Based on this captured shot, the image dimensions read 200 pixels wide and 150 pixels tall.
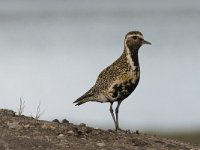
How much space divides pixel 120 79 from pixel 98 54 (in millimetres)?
25479

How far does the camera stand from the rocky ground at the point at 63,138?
1219 centimetres

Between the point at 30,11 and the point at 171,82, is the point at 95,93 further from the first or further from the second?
the point at 30,11

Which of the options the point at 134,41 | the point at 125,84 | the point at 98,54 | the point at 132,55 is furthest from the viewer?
the point at 98,54

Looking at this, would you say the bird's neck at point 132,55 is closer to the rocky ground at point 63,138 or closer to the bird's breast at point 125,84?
the bird's breast at point 125,84

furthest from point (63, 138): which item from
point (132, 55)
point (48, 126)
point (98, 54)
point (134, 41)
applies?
point (98, 54)

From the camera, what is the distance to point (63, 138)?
12.6 m

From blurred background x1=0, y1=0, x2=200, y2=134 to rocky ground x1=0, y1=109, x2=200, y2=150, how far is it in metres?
2.96

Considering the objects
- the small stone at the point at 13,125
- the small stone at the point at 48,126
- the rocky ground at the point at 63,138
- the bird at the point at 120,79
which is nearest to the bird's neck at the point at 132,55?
the bird at the point at 120,79

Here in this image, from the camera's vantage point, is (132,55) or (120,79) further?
(132,55)

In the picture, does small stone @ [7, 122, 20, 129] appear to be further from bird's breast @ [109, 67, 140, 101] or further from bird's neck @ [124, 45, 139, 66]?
bird's neck @ [124, 45, 139, 66]

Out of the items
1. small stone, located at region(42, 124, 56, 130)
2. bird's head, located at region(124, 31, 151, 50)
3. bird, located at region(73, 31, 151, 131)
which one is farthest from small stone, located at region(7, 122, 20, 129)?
bird's head, located at region(124, 31, 151, 50)

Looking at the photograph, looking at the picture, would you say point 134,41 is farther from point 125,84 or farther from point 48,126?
point 48,126

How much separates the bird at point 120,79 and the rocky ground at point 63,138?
1.83 ft

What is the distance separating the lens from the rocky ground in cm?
1219
